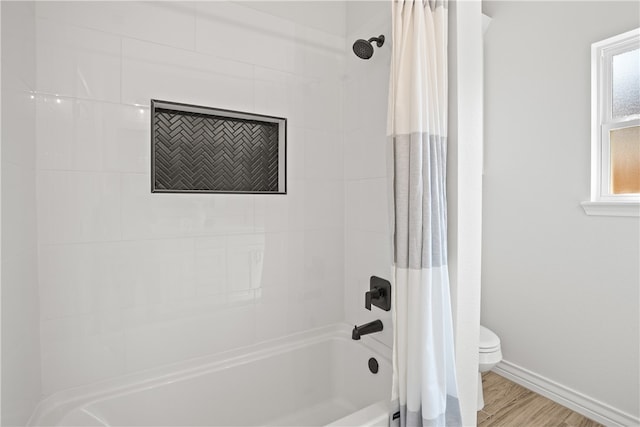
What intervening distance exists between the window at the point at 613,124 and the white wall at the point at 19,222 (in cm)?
263

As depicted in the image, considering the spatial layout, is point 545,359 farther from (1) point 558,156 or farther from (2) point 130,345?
(2) point 130,345

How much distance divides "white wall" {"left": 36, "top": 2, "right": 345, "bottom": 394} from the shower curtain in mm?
703

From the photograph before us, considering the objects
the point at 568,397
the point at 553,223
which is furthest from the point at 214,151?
the point at 568,397

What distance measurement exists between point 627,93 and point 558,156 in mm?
461

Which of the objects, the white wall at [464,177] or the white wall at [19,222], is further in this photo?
the white wall at [464,177]

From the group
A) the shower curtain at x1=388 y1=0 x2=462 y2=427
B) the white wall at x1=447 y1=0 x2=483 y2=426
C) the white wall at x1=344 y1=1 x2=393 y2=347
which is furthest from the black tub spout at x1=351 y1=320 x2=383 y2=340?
the white wall at x1=447 y1=0 x2=483 y2=426

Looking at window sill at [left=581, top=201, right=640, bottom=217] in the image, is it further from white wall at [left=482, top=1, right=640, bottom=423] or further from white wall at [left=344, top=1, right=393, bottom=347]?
white wall at [left=344, top=1, right=393, bottom=347]

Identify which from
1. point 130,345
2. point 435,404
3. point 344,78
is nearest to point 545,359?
point 435,404

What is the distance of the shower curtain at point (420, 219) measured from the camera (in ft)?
3.62

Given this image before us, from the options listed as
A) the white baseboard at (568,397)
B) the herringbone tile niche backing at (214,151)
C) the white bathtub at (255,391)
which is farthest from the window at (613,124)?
the herringbone tile niche backing at (214,151)

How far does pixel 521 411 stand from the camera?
192 centimetres

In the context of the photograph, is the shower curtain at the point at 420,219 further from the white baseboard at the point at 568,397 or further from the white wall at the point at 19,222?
the white baseboard at the point at 568,397

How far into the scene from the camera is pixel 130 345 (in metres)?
1.38

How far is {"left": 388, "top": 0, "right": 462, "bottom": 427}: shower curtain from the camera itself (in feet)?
3.62
